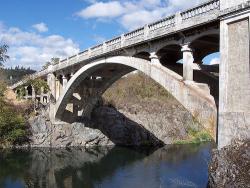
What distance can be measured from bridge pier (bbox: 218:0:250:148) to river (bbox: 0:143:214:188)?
10.2m

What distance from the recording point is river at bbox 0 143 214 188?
27.4 meters

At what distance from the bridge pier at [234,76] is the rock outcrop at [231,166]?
530 mm

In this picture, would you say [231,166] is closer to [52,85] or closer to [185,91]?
[185,91]

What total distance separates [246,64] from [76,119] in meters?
32.6

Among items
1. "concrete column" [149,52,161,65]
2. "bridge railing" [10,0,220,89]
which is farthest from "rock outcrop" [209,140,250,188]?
"concrete column" [149,52,161,65]

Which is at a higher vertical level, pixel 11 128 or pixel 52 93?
pixel 52 93

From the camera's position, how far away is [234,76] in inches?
616

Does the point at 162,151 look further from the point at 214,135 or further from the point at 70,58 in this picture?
the point at 214,135

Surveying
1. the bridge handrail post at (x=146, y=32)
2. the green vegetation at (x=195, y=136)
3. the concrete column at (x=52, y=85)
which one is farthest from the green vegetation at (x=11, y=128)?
the bridge handrail post at (x=146, y=32)

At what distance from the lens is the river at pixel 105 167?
27372 millimetres

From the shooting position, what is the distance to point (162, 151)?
42.4 meters

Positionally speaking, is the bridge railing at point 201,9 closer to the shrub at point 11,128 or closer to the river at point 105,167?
the river at point 105,167

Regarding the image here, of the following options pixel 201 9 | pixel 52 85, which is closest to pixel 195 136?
pixel 52 85

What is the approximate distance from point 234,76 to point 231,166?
3.48 meters
